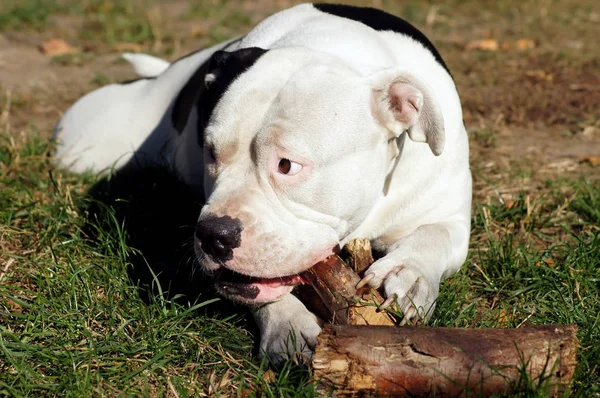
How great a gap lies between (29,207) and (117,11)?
5.43 meters

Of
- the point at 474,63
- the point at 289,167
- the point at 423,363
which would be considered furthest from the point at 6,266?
the point at 474,63

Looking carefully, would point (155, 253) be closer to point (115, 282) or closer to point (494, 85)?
point (115, 282)

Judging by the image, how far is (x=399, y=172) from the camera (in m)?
3.49

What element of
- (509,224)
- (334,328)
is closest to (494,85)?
(509,224)

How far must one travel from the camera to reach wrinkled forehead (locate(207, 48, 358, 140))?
3.02m

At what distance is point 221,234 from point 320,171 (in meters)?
0.46

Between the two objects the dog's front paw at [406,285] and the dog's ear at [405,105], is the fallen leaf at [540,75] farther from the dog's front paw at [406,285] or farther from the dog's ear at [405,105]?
the dog's front paw at [406,285]

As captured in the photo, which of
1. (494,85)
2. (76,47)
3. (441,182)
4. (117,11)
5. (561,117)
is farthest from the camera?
→ (117,11)

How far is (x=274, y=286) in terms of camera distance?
3.04 meters

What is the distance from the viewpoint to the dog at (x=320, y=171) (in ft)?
9.68

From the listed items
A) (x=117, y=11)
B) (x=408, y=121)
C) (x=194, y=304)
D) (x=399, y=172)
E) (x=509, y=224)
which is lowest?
(x=117, y=11)

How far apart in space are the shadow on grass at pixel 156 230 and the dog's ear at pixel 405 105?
101cm

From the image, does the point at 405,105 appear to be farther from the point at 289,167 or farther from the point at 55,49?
the point at 55,49

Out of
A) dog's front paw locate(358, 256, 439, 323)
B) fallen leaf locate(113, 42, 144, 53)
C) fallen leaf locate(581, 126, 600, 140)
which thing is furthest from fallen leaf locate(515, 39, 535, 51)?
dog's front paw locate(358, 256, 439, 323)
